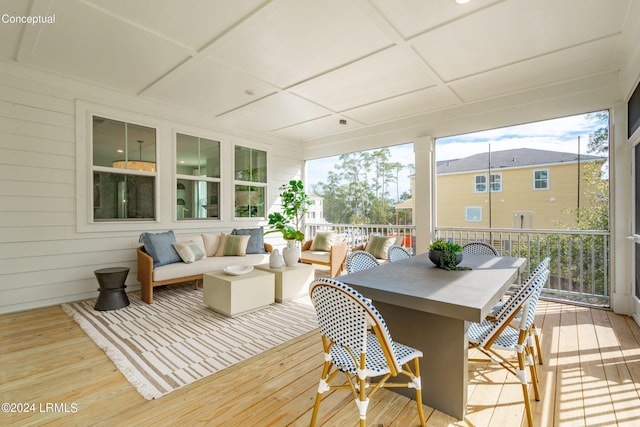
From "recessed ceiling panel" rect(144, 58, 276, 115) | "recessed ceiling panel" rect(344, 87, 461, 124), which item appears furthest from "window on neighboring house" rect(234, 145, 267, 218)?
"recessed ceiling panel" rect(344, 87, 461, 124)

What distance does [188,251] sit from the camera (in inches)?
172

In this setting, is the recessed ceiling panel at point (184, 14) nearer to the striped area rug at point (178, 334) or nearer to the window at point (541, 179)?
the striped area rug at point (178, 334)

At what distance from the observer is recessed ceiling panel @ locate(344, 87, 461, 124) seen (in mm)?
4223

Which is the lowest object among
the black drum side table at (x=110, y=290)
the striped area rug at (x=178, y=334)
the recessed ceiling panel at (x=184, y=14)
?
the striped area rug at (x=178, y=334)

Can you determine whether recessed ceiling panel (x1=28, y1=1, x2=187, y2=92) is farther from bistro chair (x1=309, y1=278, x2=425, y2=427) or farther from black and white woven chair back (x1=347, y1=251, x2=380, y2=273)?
bistro chair (x1=309, y1=278, x2=425, y2=427)

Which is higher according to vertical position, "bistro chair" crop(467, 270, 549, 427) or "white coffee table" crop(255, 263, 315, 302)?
"bistro chair" crop(467, 270, 549, 427)

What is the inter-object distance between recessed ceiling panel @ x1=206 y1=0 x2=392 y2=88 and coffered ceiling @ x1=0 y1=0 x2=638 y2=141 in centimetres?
1

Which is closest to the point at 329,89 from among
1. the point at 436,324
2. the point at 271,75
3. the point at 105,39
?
the point at 271,75

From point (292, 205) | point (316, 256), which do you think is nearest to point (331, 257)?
point (316, 256)

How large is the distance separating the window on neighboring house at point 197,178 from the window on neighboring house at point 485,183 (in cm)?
461

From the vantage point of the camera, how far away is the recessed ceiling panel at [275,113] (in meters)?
4.48

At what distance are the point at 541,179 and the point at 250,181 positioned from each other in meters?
5.03

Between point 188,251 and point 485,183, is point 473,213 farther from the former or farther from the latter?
point 188,251

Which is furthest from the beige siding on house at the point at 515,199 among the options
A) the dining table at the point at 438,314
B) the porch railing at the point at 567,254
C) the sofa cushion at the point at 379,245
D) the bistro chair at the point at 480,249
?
the dining table at the point at 438,314
